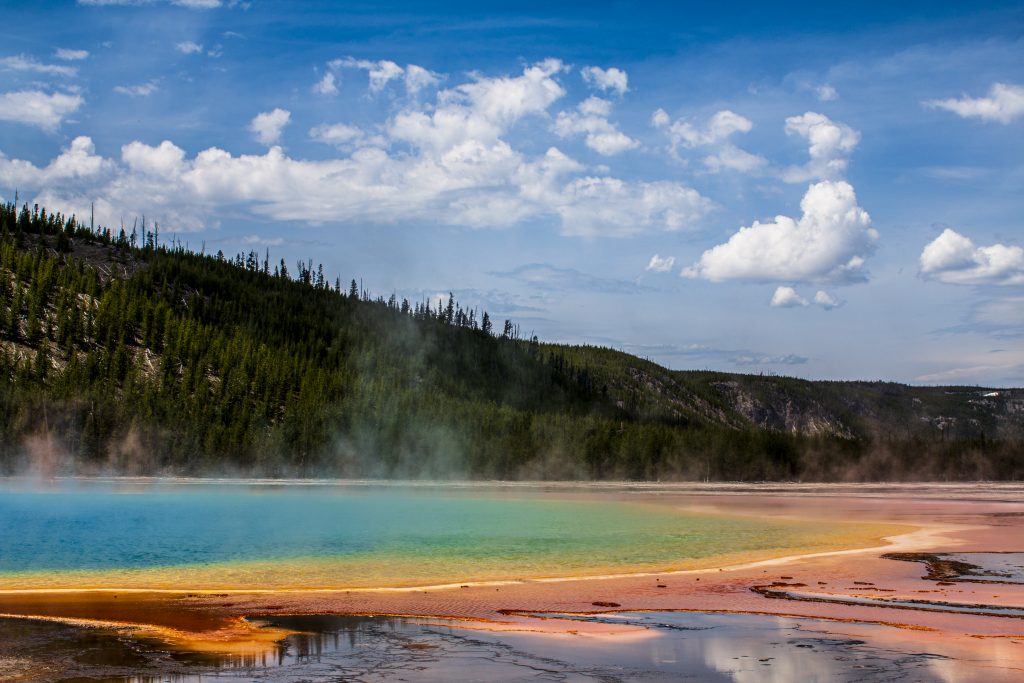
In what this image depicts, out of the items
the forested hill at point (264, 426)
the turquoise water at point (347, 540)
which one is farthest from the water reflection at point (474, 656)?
the forested hill at point (264, 426)

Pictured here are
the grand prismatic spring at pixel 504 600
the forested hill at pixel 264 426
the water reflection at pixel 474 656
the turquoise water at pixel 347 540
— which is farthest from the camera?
the forested hill at pixel 264 426

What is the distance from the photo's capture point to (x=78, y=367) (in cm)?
14425

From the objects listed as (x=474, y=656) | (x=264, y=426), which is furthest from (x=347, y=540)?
(x=264, y=426)

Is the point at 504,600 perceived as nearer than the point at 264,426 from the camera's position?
Yes

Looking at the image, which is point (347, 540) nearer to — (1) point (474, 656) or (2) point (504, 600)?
(2) point (504, 600)

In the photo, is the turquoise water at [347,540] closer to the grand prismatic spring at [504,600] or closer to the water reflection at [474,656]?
the grand prismatic spring at [504,600]

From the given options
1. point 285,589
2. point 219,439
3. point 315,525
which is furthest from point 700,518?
point 219,439

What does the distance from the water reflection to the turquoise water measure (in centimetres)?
884

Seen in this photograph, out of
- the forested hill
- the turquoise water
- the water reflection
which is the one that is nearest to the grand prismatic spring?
the water reflection

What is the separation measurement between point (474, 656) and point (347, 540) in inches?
1066

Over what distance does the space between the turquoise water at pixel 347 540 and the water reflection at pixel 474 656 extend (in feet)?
29.0

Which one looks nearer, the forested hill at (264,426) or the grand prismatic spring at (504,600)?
the grand prismatic spring at (504,600)

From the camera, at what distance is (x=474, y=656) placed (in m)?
18.3

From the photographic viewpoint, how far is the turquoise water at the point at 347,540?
31.7 metres
